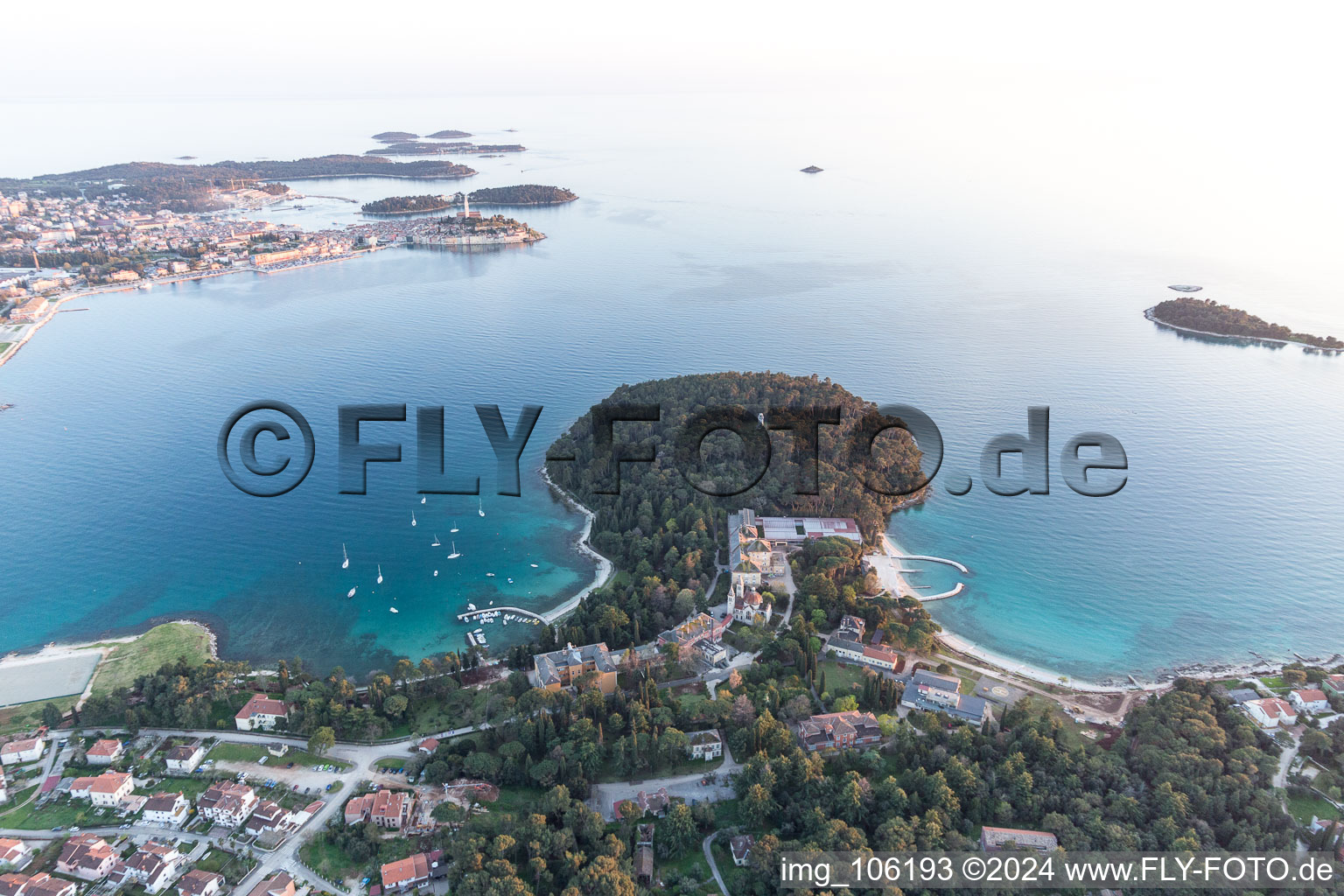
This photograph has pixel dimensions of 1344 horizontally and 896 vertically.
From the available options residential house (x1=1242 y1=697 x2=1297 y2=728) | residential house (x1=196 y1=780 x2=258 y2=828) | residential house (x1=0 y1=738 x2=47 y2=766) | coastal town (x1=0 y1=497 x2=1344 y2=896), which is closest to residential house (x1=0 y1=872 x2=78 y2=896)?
coastal town (x1=0 y1=497 x2=1344 y2=896)

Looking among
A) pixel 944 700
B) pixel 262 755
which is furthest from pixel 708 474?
pixel 262 755

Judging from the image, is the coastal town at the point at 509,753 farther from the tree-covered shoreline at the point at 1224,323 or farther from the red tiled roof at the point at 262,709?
the tree-covered shoreline at the point at 1224,323

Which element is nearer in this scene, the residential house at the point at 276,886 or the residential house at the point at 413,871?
the residential house at the point at 276,886

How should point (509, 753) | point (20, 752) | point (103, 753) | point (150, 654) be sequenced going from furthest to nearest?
point (150, 654), point (20, 752), point (103, 753), point (509, 753)

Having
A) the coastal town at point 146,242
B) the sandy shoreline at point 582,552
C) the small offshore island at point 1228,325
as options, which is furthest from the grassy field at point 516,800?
the coastal town at point 146,242

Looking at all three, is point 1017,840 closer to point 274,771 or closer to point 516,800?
point 516,800

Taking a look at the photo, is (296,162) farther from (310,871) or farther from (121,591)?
(310,871)

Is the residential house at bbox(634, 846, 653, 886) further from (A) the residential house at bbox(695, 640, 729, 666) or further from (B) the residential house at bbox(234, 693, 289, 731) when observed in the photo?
(B) the residential house at bbox(234, 693, 289, 731)
